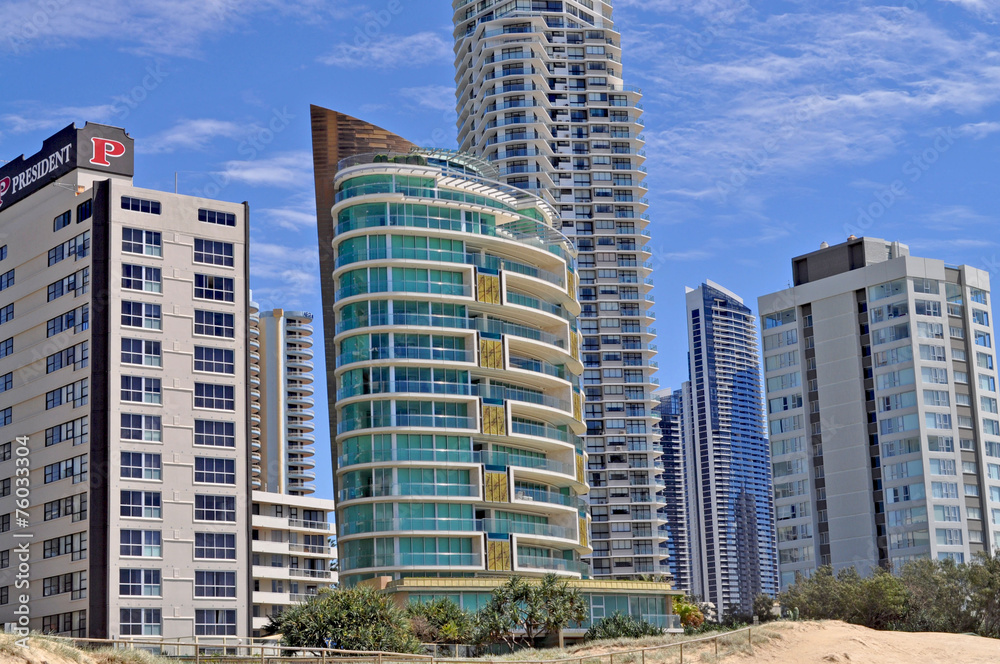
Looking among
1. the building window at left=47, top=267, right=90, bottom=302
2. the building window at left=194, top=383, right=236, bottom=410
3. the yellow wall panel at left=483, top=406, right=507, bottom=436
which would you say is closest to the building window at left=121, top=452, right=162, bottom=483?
the building window at left=194, top=383, right=236, bottom=410

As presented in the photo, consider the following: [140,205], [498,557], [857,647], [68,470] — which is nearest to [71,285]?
[140,205]

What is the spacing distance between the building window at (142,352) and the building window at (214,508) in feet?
33.3

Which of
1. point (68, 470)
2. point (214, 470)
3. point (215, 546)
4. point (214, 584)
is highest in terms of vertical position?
point (68, 470)

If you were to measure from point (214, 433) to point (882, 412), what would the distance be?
2769 inches

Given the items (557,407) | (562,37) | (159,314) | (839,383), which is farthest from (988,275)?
(159,314)

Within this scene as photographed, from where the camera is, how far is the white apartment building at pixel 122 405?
283 feet

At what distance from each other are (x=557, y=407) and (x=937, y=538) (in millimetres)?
42855

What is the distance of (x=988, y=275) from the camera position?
136750 mm

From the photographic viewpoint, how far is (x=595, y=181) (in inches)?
6850

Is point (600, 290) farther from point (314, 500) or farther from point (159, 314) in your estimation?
point (159, 314)

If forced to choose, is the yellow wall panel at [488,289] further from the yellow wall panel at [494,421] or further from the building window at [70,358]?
the building window at [70,358]

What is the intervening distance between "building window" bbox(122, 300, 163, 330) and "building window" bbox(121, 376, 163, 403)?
3.86 m

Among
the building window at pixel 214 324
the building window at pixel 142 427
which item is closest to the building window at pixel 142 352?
the building window at pixel 214 324

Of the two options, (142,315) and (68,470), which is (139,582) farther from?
(142,315)
